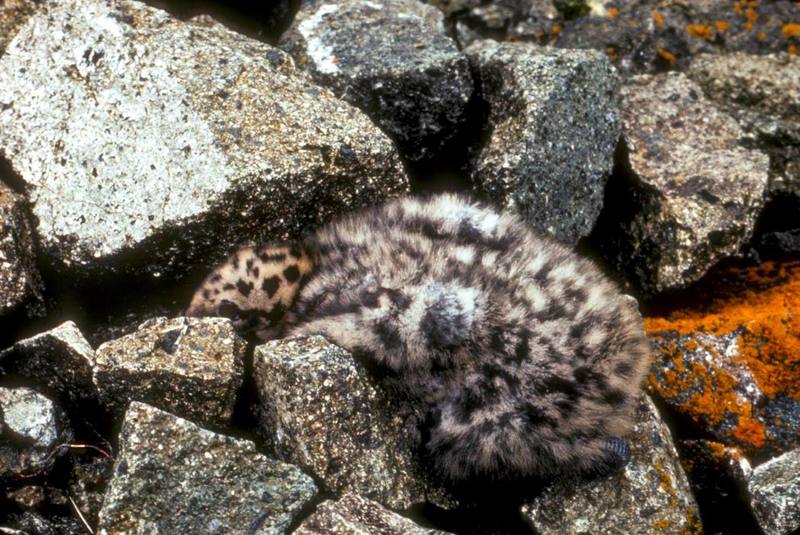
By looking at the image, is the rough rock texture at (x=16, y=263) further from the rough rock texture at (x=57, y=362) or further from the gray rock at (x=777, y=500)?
the gray rock at (x=777, y=500)

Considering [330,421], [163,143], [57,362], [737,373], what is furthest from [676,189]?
[57,362]

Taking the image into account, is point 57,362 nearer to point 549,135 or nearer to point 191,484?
point 191,484

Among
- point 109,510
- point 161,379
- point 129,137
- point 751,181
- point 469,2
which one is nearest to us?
point 109,510

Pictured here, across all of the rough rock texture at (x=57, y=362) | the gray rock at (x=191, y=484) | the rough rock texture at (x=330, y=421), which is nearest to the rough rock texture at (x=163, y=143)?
the rough rock texture at (x=57, y=362)

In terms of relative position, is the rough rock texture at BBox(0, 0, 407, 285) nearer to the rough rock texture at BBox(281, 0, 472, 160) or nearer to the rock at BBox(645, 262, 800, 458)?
the rough rock texture at BBox(281, 0, 472, 160)

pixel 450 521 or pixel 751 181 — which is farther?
pixel 751 181

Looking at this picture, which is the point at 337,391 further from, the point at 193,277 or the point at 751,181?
the point at 751,181

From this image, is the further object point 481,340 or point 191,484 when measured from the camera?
point 481,340

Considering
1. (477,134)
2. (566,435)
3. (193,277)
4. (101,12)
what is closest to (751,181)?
(477,134)
